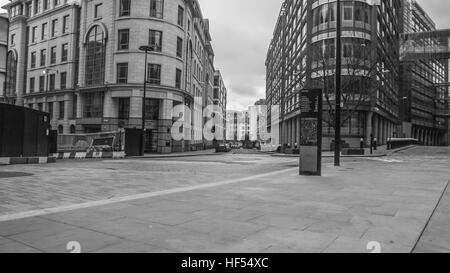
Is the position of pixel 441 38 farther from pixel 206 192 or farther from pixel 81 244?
pixel 81 244

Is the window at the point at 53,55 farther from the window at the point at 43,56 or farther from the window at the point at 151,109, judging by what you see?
the window at the point at 151,109

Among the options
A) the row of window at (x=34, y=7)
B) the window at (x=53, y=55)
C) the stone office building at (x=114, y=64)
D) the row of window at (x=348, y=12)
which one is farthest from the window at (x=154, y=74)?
the row of window at (x=348, y=12)

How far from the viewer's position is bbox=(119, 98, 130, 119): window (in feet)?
137

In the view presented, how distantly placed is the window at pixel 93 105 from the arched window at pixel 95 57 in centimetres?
139

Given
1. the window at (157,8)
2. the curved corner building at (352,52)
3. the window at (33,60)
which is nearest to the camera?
the window at (157,8)

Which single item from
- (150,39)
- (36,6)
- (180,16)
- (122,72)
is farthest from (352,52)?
(36,6)

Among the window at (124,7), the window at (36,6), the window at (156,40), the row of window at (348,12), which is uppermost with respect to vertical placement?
the window at (36,6)

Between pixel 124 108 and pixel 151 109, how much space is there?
10.1ft

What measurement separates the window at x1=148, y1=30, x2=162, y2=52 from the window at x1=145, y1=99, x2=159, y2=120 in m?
5.80

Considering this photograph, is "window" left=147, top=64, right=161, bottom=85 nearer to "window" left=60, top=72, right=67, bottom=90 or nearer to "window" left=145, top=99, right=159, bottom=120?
"window" left=145, top=99, right=159, bottom=120

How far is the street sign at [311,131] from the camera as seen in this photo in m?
13.4

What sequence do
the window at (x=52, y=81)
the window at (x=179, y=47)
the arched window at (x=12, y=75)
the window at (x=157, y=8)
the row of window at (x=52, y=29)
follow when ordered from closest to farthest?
the window at (x=157, y=8)
the window at (x=179, y=47)
the row of window at (x=52, y=29)
the window at (x=52, y=81)
the arched window at (x=12, y=75)

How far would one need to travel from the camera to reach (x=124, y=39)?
42000 mm

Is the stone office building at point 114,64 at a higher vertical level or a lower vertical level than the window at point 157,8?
lower
